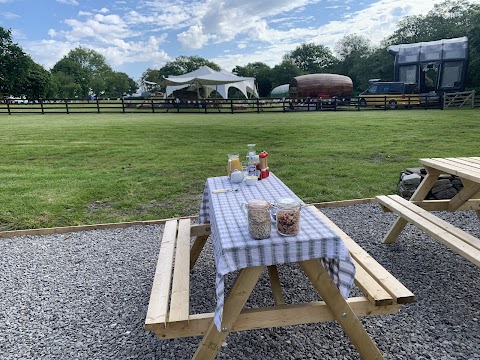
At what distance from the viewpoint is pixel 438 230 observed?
284 centimetres

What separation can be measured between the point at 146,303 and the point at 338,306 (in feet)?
5.03

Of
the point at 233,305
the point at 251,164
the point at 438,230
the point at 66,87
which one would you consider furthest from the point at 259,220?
the point at 66,87

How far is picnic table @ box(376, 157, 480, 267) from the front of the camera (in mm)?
2629

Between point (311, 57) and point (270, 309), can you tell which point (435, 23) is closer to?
point (311, 57)

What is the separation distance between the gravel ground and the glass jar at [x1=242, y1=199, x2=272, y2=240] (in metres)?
0.83

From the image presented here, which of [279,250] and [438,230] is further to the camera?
[438,230]

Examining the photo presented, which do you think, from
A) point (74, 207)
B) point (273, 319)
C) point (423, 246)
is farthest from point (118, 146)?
point (273, 319)

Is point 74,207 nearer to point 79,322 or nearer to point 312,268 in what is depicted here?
point 79,322

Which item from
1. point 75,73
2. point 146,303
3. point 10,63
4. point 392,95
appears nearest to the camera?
point 146,303

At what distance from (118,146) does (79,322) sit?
7.56 metres

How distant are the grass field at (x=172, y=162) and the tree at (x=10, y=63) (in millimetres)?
41984

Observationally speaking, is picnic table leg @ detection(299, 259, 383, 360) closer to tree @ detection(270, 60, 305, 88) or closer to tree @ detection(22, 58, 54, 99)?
tree @ detection(270, 60, 305, 88)

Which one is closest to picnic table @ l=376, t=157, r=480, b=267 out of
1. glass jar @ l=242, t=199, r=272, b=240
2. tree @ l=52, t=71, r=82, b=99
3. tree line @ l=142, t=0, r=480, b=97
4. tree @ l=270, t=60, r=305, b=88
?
glass jar @ l=242, t=199, r=272, b=240

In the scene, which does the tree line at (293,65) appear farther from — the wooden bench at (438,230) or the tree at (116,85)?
the wooden bench at (438,230)
